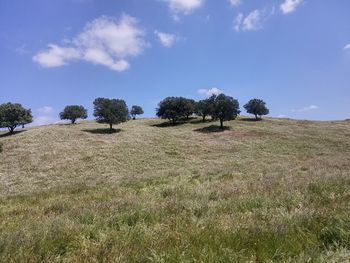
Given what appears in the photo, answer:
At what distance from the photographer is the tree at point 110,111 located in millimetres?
70000

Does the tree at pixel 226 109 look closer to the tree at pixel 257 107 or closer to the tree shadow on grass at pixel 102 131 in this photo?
the tree at pixel 257 107

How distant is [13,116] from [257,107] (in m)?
53.9

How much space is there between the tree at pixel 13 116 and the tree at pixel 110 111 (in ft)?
52.1

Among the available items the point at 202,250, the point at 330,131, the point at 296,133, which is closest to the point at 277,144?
the point at 296,133

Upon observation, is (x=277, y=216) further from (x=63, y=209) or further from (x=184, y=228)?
(x=63, y=209)

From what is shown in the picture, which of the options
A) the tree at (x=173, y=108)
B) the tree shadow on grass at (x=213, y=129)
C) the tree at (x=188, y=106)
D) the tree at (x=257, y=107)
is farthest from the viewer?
the tree at (x=257, y=107)

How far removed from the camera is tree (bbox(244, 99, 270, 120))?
89.6 metres

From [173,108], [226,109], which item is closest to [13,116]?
[173,108]

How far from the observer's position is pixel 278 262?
422cm

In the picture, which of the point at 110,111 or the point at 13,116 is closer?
the point at 110,111

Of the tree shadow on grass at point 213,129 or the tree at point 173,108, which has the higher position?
the tree at point 173,108

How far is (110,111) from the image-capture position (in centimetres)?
7044

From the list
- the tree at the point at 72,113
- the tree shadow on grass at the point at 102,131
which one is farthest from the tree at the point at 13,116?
the tree shadow on grass at the point at 102,131

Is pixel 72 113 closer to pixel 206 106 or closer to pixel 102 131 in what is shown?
pixel 102 131
